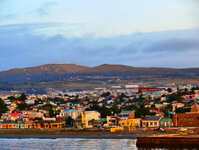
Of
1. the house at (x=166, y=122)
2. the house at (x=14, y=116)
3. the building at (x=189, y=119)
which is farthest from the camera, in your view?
the house at (x=14, y=116)

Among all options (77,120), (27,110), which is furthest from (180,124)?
(27,110)

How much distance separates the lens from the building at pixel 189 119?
4284 inches

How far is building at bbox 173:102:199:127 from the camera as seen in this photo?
108812 millimetres

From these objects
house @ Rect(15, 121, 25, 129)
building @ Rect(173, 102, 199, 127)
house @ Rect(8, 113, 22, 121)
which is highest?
building @ Rect(173, 102, 199, 127)

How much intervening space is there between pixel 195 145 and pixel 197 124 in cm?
4702

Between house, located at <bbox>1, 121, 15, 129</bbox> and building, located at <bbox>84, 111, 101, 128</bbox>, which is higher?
building, located at <bbox>84, 111, 101, 128</bbox>

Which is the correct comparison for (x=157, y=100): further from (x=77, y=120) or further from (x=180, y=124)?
(x=180, y=124)

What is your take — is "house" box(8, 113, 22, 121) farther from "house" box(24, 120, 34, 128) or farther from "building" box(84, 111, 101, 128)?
"building" box(84, 111, 101, 128)

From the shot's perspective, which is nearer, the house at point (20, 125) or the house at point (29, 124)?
the house at point (29, 124)

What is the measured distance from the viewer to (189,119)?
10975 centimetres

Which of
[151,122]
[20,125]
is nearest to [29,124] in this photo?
[20,125]

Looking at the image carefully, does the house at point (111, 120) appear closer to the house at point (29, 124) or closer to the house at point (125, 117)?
the house at point (125, 117)

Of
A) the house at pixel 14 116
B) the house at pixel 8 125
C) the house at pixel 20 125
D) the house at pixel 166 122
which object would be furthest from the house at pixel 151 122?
the house at pixel 14 116

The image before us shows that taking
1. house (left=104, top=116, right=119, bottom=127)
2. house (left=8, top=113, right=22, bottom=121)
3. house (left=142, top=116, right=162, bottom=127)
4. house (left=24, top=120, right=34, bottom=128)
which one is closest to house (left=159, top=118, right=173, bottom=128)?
house (left=142, top=116, right=162, bottom=127)
